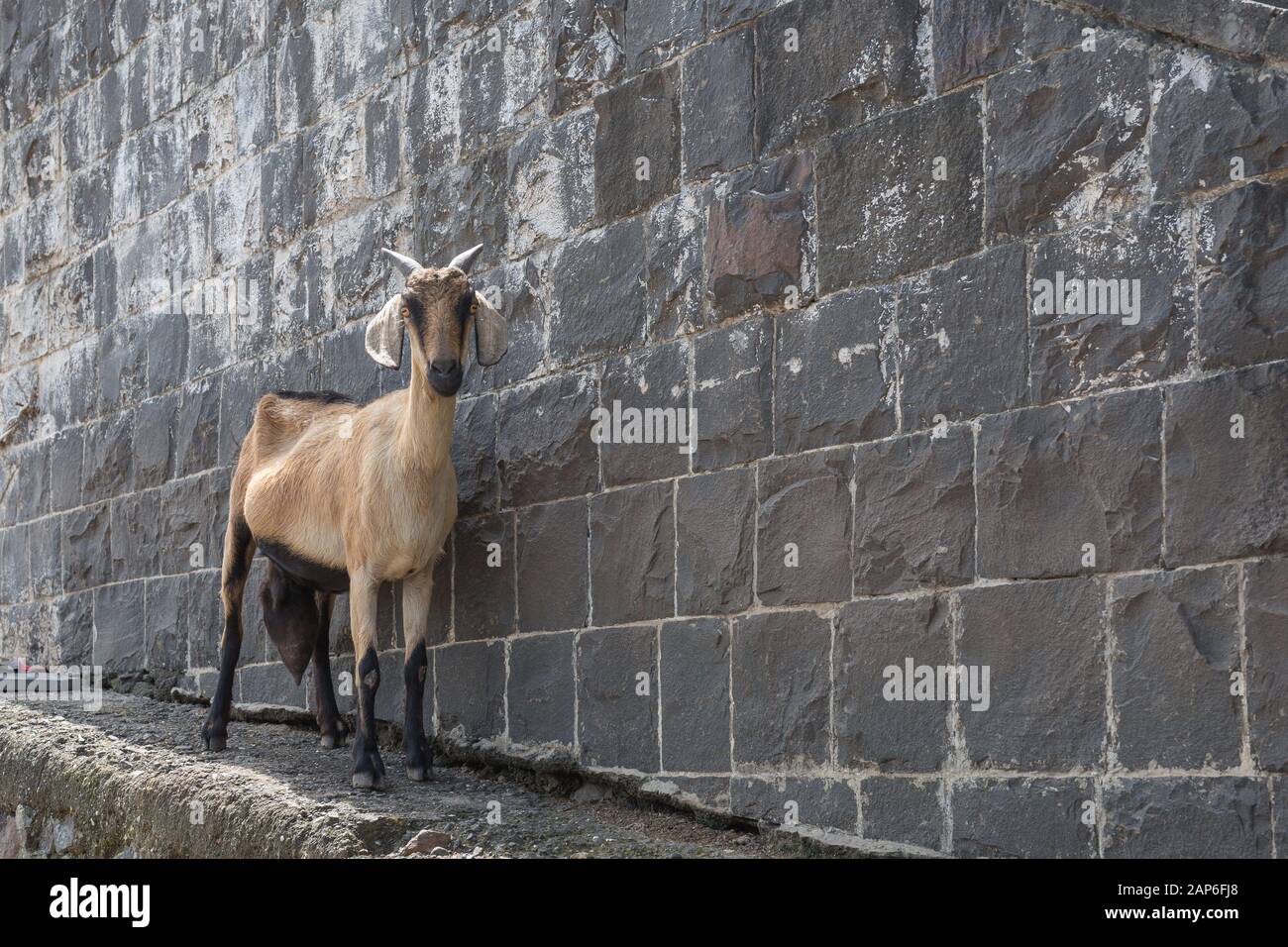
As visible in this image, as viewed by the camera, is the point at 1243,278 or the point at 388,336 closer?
the point at 1243,278

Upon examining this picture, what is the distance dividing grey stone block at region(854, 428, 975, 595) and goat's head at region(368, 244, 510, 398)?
1.69m

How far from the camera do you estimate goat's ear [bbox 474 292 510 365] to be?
22.0 feet

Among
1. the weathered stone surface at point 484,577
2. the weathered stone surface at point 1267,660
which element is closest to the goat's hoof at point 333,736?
the weathered stone surface at point 484,577

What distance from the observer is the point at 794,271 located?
6238 mm

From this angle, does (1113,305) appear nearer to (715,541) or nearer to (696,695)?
(715,541)

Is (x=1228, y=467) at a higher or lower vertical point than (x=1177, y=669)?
higher

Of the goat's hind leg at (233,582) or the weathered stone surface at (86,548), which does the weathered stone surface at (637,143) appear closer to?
the goat's hind leg at (233,582)

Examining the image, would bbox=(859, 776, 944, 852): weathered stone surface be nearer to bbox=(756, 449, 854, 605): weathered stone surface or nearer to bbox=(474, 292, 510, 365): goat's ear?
bbox=(756, 449, 854, 605): weathered stone surface

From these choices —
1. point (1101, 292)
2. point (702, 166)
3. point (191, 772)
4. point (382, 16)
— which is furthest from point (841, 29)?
point (191, 772)

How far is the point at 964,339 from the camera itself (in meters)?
5.55

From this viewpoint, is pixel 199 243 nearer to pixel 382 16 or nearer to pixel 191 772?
pixel 382 16

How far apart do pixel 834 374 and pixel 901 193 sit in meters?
0.71

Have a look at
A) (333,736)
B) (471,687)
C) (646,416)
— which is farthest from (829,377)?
(333,736)

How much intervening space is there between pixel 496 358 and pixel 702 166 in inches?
46.7
